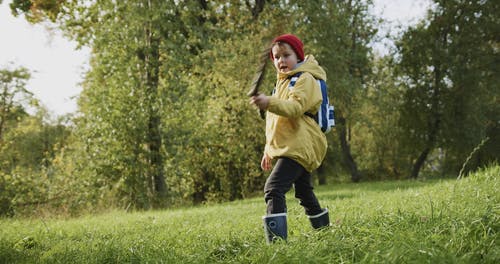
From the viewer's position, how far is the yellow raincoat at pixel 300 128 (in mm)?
3365

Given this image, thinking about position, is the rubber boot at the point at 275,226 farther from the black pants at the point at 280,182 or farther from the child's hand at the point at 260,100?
the child's hand at the point at 260,100

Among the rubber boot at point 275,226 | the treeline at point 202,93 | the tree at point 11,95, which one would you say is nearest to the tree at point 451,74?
the treeline at point 202,93

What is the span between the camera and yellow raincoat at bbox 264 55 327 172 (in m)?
3.37

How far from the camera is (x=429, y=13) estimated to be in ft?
70.7

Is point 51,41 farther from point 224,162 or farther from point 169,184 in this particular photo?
point 224,162

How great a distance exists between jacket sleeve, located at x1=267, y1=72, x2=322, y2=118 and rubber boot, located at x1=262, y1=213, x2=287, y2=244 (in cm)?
75

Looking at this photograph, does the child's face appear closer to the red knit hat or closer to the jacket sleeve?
the red knit hat

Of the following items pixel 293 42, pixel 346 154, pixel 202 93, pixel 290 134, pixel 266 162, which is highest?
pixel 202 93

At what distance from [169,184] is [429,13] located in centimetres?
1535

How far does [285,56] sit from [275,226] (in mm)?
1371

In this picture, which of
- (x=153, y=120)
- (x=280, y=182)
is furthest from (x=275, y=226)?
(x=153, y=120)

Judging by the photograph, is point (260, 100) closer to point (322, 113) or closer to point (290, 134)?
point (290, 134)

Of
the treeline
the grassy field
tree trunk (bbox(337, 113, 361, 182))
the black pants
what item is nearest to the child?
the black pants

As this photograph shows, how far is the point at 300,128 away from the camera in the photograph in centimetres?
342
